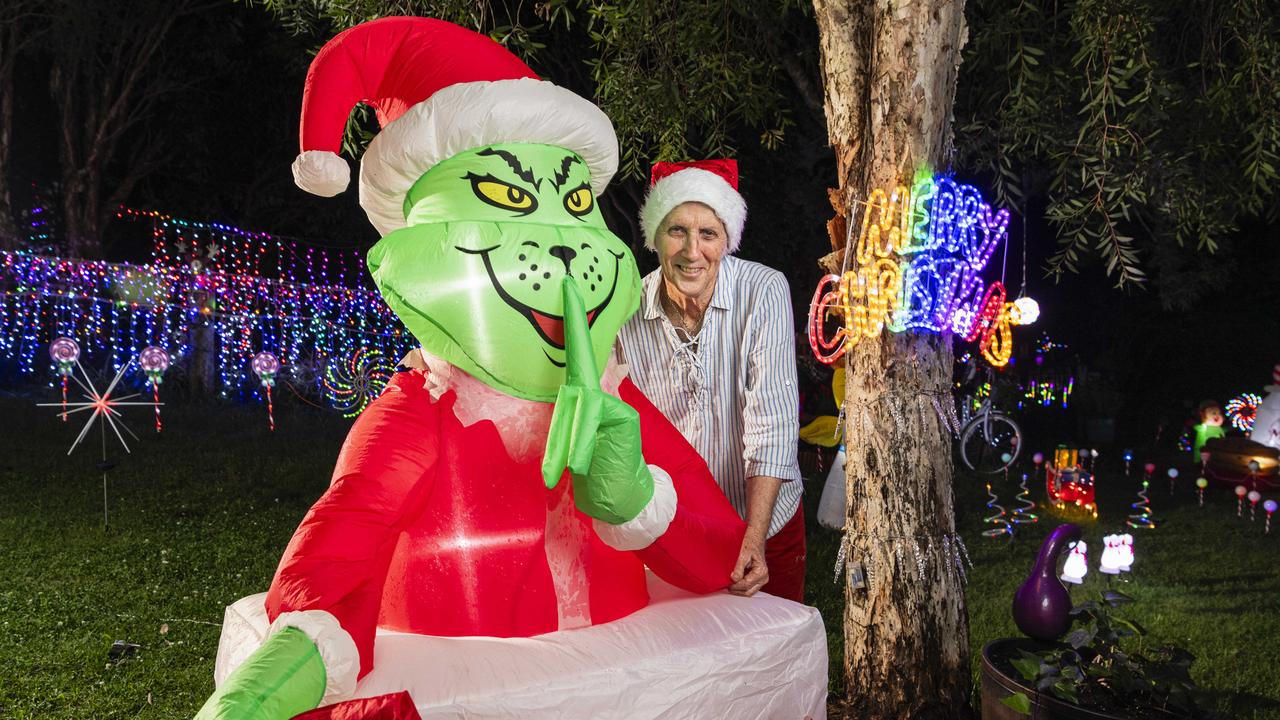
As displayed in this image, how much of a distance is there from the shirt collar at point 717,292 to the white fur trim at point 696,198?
0.09m

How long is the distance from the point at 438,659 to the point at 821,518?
647 cm

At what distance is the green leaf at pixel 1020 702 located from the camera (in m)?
3.09

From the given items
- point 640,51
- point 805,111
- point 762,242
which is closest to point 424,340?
point 640,51

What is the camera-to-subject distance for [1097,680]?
319 cm

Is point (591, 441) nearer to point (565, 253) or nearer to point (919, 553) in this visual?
point (565, 253)

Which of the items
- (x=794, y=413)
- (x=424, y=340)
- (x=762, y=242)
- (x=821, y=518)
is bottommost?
(x=821, y=518)

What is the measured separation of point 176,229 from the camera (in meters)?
14.8

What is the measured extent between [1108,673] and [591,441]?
220 centimetres

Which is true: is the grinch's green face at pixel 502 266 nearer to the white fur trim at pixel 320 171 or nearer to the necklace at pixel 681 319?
the white fur trim at pixel 320 171

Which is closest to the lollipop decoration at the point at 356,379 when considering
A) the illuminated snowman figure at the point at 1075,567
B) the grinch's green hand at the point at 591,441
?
the illuminated snowman figure at the point at 1075,567

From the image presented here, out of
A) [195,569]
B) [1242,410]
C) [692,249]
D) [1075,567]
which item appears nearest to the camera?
[692,249]

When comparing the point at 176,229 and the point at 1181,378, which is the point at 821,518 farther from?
the point at 176,229

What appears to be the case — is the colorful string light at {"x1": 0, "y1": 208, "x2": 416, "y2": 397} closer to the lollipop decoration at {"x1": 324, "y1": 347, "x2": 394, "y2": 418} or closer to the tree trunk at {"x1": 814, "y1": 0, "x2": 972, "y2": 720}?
the lollipop decoration at {"x1": 324, "y1": 347, "x2": 394, "y2": 418}

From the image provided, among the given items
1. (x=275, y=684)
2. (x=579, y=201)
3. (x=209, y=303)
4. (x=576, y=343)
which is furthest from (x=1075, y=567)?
(x=209, y=303)
